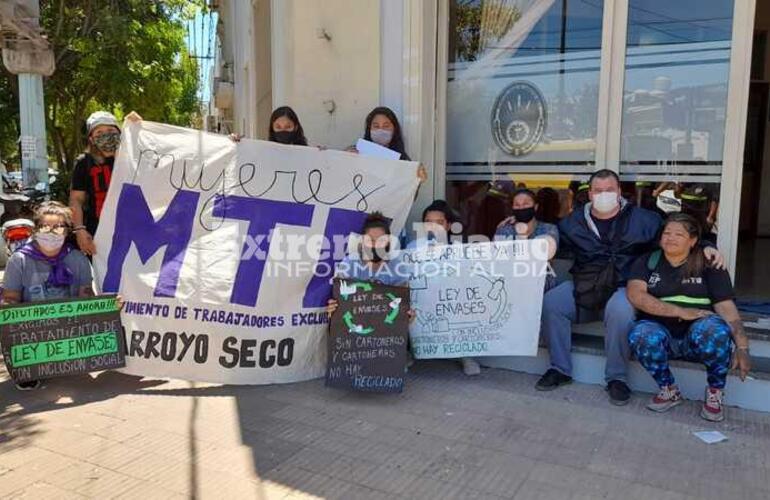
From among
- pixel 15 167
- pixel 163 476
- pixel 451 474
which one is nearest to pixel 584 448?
pixel 451 474

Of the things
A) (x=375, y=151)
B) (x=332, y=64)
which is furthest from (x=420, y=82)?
(x=332, y=64)

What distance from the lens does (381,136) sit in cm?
503

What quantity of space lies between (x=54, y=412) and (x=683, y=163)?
4487 mm

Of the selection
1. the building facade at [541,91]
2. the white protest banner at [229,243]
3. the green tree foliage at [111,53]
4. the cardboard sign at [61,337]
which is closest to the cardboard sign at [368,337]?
the white protest banner at [229,243]

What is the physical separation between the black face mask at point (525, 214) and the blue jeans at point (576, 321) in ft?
1.65

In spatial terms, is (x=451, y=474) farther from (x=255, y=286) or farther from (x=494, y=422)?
(x=255, y=286)

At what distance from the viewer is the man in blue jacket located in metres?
4.02

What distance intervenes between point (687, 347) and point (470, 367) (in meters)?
1.42

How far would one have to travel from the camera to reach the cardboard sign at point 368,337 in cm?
401

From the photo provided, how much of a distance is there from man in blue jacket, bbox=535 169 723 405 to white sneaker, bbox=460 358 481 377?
465 millimetres

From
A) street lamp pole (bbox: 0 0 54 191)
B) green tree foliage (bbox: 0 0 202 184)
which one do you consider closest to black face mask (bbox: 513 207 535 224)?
street lamp pole (bbox: 0 0 54 191)

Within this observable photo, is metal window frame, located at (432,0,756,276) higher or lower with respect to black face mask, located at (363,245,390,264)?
higher

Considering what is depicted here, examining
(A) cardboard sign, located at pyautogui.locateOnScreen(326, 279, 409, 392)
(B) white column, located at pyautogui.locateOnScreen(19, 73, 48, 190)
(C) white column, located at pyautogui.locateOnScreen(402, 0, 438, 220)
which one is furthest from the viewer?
(B) white column, located at pyautogui.locateOnScreen(19, 73, 48, 190)

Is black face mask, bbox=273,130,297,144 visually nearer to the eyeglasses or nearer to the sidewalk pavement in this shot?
the eyeglasses
